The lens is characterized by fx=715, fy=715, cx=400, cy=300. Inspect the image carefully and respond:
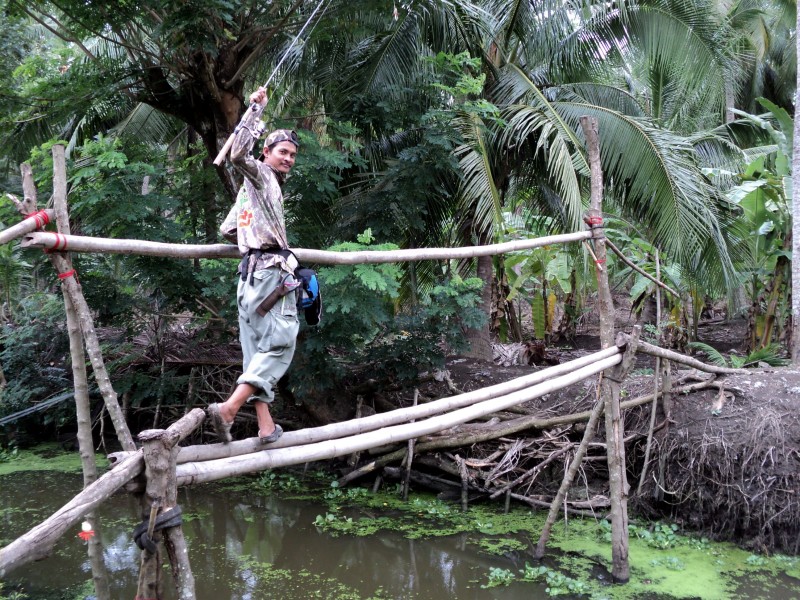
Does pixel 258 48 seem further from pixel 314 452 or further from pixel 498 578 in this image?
pixel 498 578

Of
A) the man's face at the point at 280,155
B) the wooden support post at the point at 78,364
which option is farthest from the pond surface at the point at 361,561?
the man's face at the point at 280,155

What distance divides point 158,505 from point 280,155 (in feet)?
5.03

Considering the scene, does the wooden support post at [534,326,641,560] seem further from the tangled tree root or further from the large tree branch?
the large tree branch

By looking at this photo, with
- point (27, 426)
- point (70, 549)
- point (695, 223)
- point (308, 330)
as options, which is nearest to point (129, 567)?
point (70, 549)

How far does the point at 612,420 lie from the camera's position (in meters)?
4.66

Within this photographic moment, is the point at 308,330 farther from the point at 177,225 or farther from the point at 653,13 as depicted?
the point at 653,13

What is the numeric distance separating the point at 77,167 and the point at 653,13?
5.84 meters

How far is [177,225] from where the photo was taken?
617 cm

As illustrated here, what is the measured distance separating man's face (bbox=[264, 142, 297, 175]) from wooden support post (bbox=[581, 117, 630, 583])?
7.62ft

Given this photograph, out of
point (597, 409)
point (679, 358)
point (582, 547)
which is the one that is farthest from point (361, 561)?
point (679, 358)

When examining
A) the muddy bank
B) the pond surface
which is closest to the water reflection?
the pond surface

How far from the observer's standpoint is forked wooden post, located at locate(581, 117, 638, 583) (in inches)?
180

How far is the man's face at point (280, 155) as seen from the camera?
10.1 feet

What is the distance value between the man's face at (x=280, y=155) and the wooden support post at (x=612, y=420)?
2.32 m
